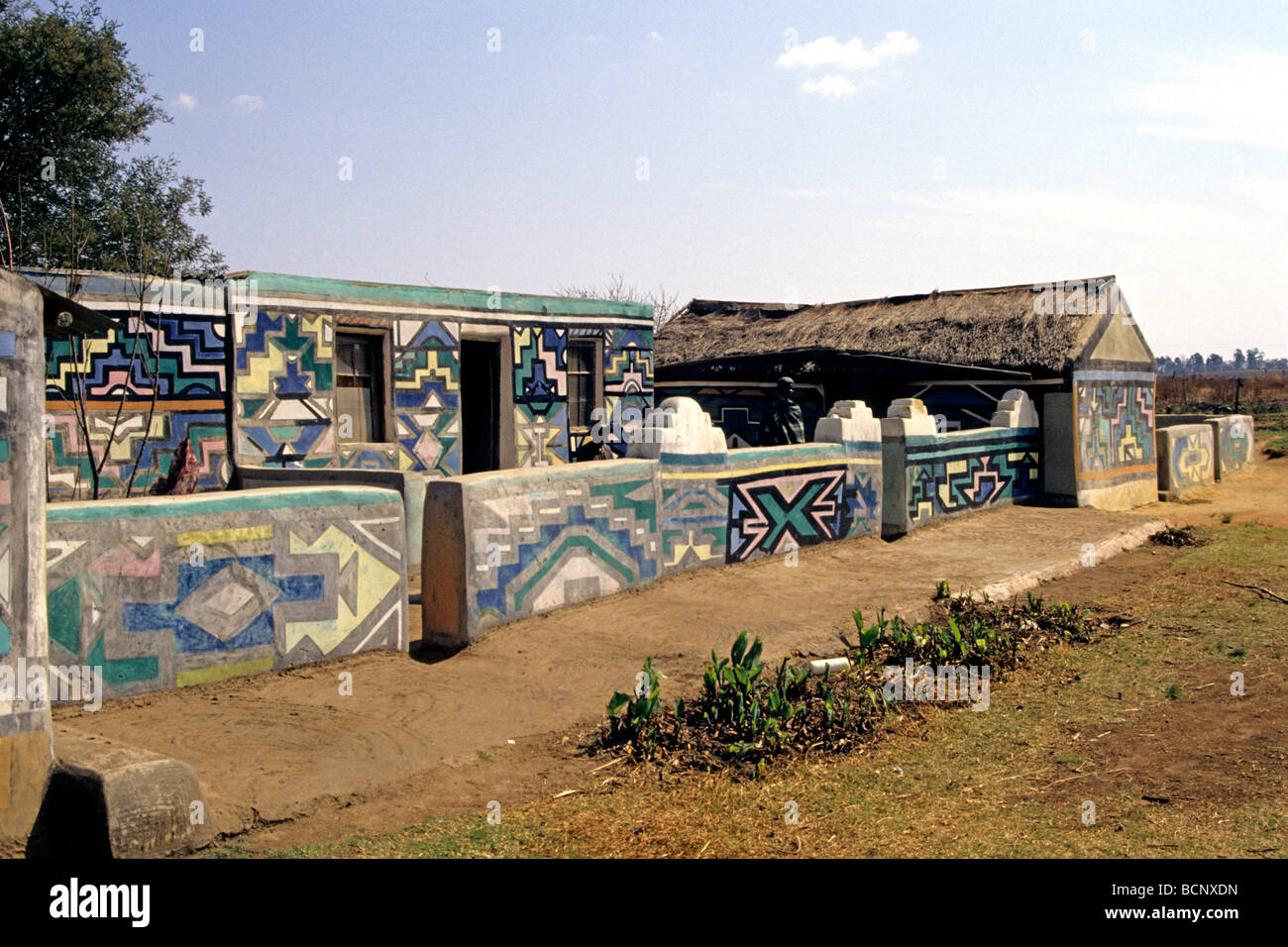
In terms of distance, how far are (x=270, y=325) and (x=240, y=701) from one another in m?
6.77

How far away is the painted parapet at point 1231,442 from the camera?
23953 millimetres

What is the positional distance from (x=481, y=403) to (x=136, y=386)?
16.3 ft

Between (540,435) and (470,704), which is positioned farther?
(540,435)

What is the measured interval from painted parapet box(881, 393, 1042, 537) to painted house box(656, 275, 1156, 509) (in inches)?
25.3

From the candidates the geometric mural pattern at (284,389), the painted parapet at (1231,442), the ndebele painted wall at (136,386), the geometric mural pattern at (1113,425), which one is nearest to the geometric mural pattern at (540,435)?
the geometric mural pattern at (284,389)

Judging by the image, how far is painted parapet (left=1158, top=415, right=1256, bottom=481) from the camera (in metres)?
24.0

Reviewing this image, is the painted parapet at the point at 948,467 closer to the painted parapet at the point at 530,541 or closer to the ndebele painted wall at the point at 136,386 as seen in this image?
the painted parapet at the point at 530,541

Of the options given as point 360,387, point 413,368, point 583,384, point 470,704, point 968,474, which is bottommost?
point 470,704

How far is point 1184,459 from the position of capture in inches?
863

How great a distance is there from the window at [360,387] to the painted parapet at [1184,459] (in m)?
14.7

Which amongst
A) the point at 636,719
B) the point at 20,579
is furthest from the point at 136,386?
the point at 636,719

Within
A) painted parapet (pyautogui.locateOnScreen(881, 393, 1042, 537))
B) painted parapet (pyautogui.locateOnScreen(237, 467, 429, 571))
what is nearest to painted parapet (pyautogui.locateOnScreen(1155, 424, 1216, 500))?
painted parapet (pyautogui.locateOnScreen(881, 393, 1042, 537))

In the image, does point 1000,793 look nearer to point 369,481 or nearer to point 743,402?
point 369,481
